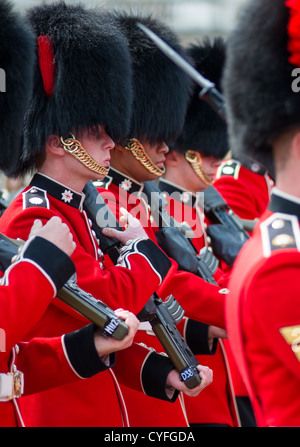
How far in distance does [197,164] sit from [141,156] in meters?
0.95

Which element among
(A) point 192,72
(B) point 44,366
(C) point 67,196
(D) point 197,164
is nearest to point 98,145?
(C) point 67,196

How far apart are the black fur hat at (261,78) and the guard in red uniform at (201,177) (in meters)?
2.29

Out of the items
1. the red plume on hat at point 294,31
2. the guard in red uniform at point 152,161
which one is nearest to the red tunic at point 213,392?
the guard in red uniform at point 152,161

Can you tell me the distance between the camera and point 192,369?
311cm

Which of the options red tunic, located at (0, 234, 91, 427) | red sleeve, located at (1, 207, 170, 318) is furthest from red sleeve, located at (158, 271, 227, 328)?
red tunic, located at (0, 234, 91, 427)

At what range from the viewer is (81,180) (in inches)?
127

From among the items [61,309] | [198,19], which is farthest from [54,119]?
[198,19]

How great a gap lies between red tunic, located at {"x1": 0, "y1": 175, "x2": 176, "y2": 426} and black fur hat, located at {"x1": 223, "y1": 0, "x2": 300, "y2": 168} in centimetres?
108

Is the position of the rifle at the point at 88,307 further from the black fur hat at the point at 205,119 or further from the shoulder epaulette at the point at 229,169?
the shoulder epaulette at the point at 229,169

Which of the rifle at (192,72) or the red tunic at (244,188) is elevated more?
the rifle at (192,72)

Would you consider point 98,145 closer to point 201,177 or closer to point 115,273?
point 115,273

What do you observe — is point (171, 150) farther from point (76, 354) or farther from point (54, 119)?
point (76, 354)

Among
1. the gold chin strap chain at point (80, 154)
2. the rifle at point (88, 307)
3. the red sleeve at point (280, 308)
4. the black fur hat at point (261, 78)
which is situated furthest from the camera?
the gold chin strap chain at point (80, 154)

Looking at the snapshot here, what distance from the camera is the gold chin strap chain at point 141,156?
3.87 m
